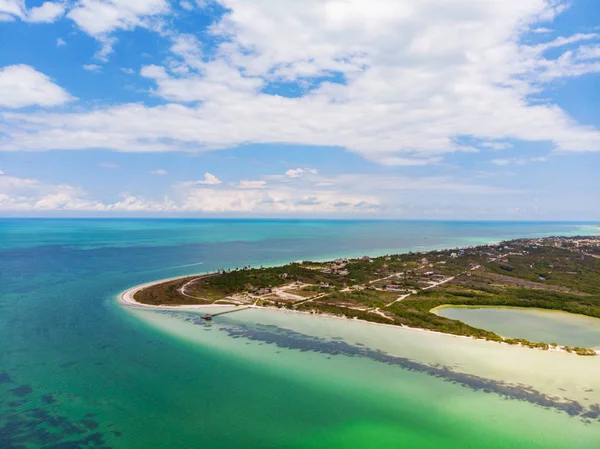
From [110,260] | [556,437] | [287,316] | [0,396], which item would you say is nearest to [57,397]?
[0,396]

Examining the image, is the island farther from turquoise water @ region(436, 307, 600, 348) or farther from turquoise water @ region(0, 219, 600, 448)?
turquoise water @ region(0, 219, 600, 448)

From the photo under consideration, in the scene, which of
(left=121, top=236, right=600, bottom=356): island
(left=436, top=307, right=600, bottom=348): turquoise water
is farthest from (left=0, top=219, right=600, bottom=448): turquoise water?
(left=436, top=307, right=600, bottom=348): turquoise water

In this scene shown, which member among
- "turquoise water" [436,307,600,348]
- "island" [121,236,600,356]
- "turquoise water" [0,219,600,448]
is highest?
"island" [121,236,600,356]

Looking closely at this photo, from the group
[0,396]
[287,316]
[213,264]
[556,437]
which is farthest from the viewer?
[213,264]

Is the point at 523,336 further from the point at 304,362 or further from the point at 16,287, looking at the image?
the point at 16,287

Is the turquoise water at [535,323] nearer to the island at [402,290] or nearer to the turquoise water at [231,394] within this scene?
the island at [402,290]

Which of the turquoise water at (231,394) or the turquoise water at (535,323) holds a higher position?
the turquoise water at (535,323)

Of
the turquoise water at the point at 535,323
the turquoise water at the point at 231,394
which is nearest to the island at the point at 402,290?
Answer: the turquoise water at the point at 535,323
